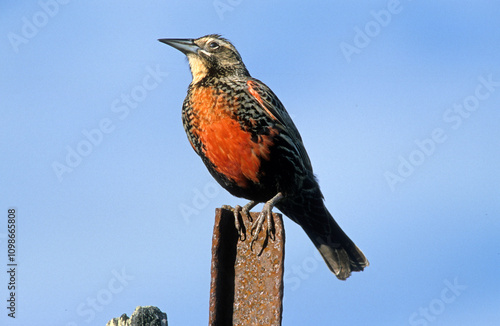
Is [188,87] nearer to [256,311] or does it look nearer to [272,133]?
[272,133]

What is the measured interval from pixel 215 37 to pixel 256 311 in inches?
174

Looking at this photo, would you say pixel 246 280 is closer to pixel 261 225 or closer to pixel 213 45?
pixel 261 225

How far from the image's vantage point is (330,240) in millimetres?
6883

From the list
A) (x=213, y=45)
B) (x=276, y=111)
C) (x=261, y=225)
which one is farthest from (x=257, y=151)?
(x=261, y=225)

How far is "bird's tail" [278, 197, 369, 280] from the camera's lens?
6.58m

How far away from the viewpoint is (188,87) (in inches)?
265

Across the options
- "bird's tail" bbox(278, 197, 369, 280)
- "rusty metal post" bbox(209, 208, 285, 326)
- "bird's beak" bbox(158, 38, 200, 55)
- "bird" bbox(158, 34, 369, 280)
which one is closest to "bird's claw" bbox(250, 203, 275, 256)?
"rusty metal post" bbox(209, 208, 285, 326)

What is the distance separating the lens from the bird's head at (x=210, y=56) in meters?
7.00

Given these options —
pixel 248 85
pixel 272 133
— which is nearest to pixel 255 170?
pixel 272 133

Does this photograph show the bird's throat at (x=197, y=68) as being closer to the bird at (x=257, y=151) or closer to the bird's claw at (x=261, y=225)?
the bird at (x=257, y=151)

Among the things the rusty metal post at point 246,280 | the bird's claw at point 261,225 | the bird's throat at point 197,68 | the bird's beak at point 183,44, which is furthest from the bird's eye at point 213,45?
the rusty metal post at point 246,280

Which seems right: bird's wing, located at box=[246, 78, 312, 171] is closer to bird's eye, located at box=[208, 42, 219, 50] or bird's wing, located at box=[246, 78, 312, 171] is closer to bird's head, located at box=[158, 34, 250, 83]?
bird's head, located at box=[158, 34, 250, 83]

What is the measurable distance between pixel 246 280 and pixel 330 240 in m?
3.22

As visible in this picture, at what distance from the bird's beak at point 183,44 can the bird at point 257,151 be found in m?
0.25
